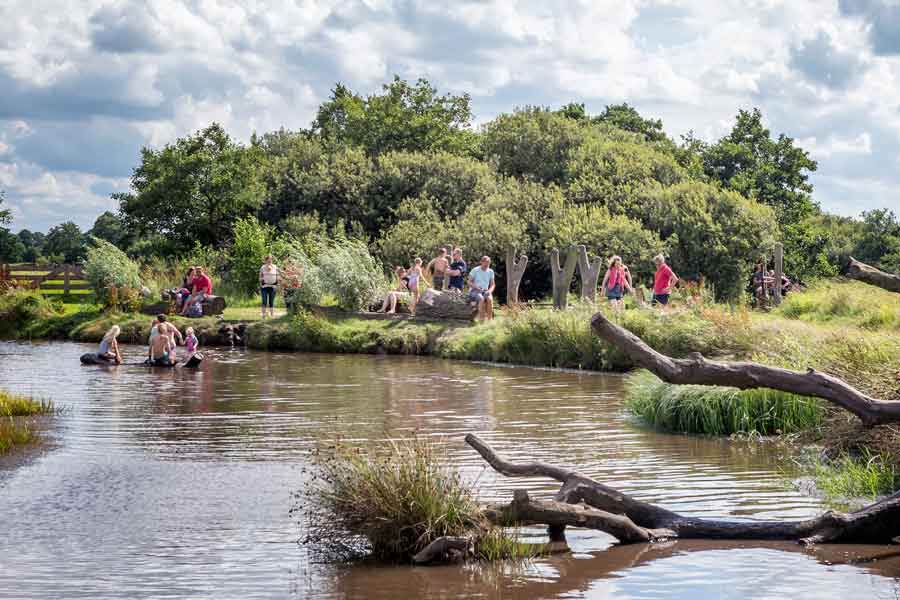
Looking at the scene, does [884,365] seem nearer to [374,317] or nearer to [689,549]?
[689,549]

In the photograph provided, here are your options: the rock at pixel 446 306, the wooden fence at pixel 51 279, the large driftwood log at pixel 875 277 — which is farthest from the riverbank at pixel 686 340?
the wooden fence at pixel 51 279

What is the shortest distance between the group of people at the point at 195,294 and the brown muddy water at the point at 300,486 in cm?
1077

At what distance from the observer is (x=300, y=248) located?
35.5 meters

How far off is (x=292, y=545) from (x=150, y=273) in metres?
30.0

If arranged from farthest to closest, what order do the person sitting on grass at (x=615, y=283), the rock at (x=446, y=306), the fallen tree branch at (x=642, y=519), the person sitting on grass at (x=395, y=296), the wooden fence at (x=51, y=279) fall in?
the wooden fence at (x=51, y=279) → the person sitting on grass at (x=395, y=296) → the rock at (x=446, y=306) → the person sitting on grass at (x=615, y=283) → the fallen tree branch at (x=642, y=519)

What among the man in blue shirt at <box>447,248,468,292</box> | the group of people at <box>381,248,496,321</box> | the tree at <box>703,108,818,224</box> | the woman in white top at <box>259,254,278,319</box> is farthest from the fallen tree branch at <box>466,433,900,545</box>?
the tree at <box>703,108,818,224</box>

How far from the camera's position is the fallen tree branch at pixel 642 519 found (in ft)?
27.3

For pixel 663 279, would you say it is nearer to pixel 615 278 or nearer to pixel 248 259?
pixel 615 278

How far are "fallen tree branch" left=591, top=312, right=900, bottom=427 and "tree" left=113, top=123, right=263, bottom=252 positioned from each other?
37.6 m

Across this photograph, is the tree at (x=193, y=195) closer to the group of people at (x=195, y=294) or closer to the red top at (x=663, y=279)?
the group of people at (x=195, y=294)

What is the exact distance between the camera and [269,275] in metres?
30.6

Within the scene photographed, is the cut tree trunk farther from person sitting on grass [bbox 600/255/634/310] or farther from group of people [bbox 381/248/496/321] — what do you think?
person sitting on grass [bbox 600/255/634/310]

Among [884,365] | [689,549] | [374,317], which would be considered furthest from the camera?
[374,317]

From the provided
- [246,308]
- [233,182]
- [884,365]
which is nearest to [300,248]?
[246,308]
